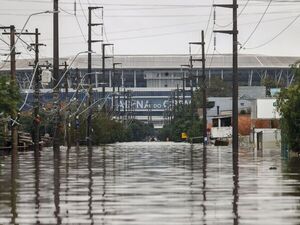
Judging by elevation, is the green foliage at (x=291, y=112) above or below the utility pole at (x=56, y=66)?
below

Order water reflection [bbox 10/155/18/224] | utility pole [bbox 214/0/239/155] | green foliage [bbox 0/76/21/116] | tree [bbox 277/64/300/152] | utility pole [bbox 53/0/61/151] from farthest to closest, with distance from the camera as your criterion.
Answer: utility pole [bbox 214/0/239/155]
utility pole [bbox 53/0/61/151]
green foliage [bbox 0/76/21/116]
tree [bbox 277/64/300/152]
water reflection [bbox 10/155/18/224]

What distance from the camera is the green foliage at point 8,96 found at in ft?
157

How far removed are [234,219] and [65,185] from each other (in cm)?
1025

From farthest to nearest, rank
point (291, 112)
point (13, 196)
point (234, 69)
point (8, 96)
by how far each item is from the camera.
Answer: point (234, 69)
point (8, 96)
point (291, 112)
point (13, 196)

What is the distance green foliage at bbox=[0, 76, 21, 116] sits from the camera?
47.8 metres

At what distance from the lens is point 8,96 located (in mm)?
48344

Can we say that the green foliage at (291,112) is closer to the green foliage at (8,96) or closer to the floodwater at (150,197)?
the green foliage at (8,96)

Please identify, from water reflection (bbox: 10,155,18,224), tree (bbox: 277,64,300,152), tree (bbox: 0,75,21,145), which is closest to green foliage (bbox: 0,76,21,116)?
tree (bbox: 0,75,21,145)

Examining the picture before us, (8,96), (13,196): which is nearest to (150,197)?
(13,196)

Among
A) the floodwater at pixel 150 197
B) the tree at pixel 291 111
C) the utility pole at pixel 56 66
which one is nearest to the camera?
the floodwater at pixel 150 197

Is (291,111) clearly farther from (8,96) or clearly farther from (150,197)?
(150,197)

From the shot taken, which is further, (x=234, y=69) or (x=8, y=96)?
(x=234, y=69)

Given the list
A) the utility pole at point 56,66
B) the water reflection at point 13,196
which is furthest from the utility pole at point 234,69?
the water reflection at point 13,196

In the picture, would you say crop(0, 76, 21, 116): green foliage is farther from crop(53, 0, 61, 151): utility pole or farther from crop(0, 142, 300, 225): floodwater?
crop(0, 142, 300, 225): floodwater
